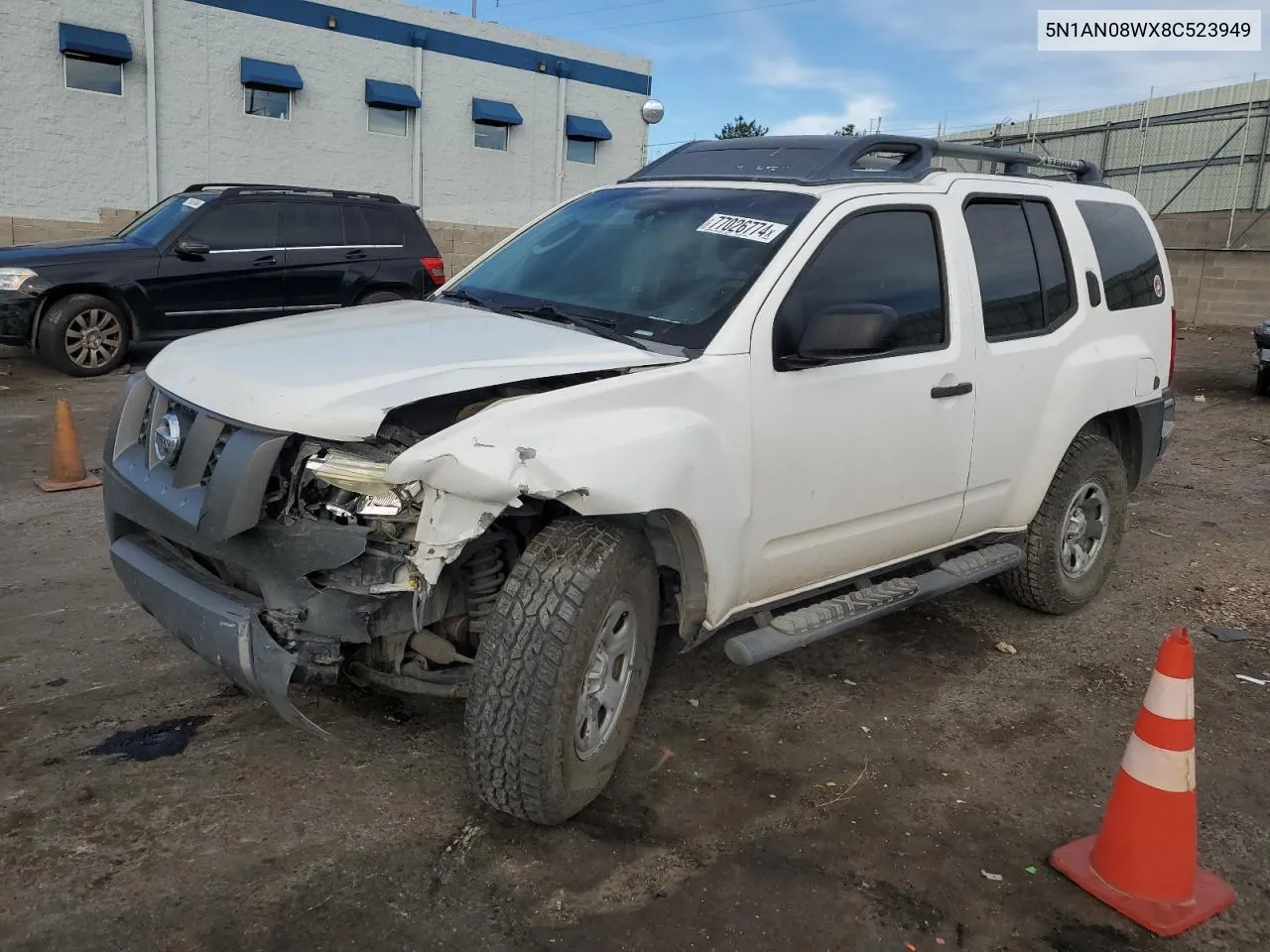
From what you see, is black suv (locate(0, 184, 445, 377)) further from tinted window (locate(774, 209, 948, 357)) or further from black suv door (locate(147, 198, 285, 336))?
tinted window (locate(774, 209, 948, 357))

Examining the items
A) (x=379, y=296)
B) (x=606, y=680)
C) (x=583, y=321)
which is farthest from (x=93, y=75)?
(x=606, y=680)

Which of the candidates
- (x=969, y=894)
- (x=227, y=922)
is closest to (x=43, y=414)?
(x=227, y=922)

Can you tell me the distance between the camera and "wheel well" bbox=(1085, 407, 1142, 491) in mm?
5035

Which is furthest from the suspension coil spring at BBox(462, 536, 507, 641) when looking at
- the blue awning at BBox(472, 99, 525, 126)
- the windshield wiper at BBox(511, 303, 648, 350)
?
the blue awning at BBox(472, 99, 525, 126)

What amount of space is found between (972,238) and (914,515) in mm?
1181

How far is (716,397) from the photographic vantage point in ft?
10.2

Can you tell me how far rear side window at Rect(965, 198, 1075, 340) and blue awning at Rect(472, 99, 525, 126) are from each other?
16625 mm

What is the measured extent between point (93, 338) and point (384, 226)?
10.8ft

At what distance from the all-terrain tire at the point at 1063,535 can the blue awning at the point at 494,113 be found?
55.1ft

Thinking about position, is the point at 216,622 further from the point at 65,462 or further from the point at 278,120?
the point at 278,120

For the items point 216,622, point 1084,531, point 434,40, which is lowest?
point 1084,531

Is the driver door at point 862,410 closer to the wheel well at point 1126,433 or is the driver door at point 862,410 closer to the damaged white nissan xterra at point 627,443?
the damaged white nissan xterra at point 627,443

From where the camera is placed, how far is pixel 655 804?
3.18m

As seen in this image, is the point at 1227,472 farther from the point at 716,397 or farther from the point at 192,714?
the point at 192,714
